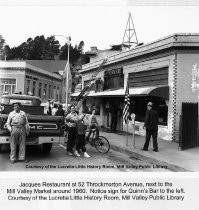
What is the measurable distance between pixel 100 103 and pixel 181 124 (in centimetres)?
1011

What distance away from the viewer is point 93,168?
20.3ft

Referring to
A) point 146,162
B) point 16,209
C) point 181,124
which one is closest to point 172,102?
point 181,124

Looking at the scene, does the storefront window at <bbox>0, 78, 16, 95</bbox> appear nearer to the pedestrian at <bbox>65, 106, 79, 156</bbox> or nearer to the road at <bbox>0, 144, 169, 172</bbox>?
the road at <bbox>0, 144, 169, 172</bbox>

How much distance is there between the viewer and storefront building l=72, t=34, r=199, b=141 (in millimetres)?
11844

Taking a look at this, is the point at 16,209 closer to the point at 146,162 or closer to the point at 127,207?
the point at 127,207

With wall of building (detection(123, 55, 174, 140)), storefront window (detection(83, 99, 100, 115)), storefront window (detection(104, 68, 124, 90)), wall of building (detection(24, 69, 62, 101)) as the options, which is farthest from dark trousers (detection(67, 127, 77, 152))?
storefront window (detection(83, 99, 100, 115))

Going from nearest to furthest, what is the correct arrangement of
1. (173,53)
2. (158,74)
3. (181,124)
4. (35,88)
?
(181,124)
(173,53)
(158,74)
(35,88)

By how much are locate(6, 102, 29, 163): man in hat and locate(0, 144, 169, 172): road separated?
0.28 m

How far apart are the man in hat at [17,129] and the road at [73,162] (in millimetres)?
281

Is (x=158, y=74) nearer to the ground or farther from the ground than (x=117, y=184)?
farther from the ground

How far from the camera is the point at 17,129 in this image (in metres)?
7.27

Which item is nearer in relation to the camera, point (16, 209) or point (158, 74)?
point (16, 209)

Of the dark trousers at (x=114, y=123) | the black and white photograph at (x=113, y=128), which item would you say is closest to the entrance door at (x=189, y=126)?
the black and white photograph at (x=113, y=128)

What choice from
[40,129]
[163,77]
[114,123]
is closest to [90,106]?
[114,123]
